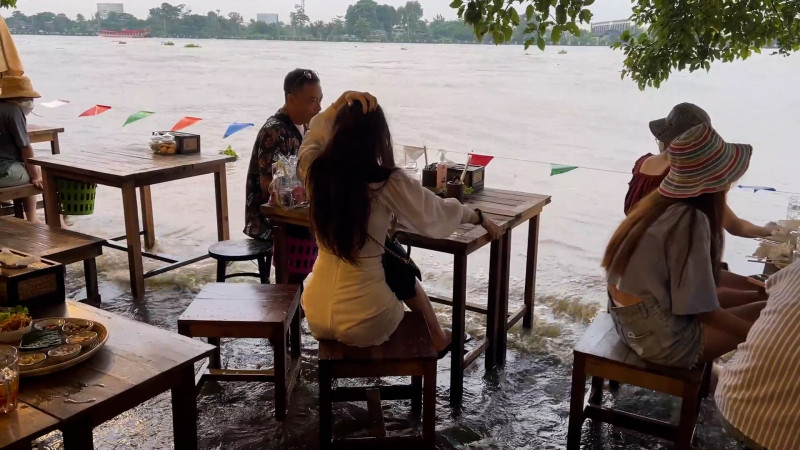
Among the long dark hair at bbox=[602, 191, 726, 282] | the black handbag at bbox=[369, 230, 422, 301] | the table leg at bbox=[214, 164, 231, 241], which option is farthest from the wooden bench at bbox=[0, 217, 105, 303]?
the long dark hair at bbox=[602, 191, 726, 282]

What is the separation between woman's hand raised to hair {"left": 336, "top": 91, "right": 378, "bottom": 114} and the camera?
8.00ft

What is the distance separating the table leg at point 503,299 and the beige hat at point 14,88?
387 cm

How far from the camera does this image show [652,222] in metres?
2.26

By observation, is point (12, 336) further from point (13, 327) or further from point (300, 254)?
point (300, 254)

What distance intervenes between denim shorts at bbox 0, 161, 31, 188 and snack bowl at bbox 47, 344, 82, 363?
Result: 3.75 meters

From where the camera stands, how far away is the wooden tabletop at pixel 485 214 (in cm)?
281

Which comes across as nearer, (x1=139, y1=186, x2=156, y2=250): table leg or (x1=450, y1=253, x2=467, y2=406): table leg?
(x1=450, y1=253, x2=467, y2=406): table leg

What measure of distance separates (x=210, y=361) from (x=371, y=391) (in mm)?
921

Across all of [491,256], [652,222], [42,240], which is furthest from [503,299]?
[42,240]

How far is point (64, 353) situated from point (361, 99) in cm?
129

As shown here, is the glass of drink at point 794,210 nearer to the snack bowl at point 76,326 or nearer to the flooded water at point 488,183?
the flooded water at point 488,183

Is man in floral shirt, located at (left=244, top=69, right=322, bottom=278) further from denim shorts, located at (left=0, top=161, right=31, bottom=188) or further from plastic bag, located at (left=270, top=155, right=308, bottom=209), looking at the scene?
denim shorts, located at (left=0, top=161, right=31, bottom=188)

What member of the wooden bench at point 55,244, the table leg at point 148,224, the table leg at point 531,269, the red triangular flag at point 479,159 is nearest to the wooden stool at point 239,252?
the wooden bench at point 55,244

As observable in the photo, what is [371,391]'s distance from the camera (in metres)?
2.84
